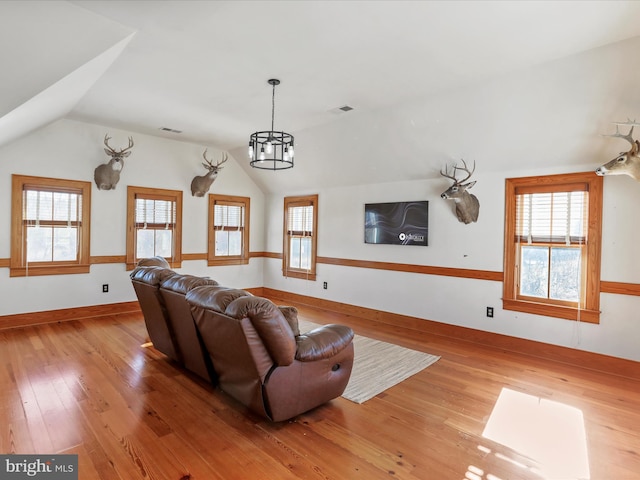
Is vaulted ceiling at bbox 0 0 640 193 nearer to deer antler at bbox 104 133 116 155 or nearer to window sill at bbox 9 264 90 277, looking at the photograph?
deer antler at bbox 104 133 116 155

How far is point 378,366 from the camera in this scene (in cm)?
390

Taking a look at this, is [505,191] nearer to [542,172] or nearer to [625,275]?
[542,172]

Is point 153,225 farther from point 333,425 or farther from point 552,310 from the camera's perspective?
point 552,310

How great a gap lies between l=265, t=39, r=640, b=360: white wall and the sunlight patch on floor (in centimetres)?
147

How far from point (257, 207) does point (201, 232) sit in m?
1.47

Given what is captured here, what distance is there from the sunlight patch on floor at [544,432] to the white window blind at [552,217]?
1990 mm

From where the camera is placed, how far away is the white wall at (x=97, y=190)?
5078mm

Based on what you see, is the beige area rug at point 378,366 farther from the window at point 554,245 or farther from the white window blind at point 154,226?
the white window blind at point 154,226

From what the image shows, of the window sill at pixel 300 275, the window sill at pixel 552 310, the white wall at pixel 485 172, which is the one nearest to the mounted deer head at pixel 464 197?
the white wall at pixel 485 172

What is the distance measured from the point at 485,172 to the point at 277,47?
3.15 metres

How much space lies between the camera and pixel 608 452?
8.01 feet

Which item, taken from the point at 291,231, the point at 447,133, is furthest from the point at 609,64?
the point at 291,231

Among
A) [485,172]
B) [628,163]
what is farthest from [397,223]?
[628,163]

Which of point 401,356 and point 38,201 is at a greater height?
point 38,201
